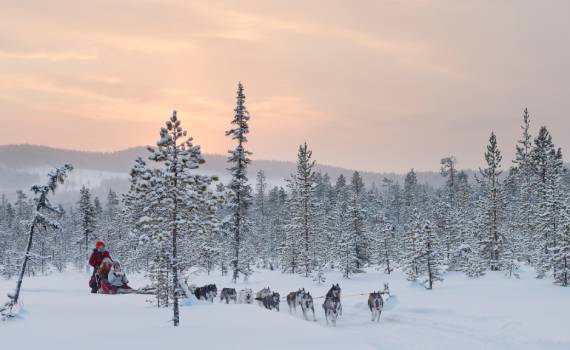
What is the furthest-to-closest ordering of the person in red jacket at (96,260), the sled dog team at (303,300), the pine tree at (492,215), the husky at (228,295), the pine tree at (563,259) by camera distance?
the pine tree at (492,215)
the person in red jacket at (96,260)
the husky at (228,295)
the pine tree at (563,259)
the sled dog team at (303,300)

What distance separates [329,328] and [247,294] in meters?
11.1

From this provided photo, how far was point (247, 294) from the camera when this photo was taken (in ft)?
107

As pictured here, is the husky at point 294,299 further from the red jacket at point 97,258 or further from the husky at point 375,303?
the red jacket at point 97,258

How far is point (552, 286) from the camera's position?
3105 cm

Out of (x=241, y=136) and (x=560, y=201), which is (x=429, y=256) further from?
(x=241, y=136)

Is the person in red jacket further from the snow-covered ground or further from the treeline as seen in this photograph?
the snow-covered ground

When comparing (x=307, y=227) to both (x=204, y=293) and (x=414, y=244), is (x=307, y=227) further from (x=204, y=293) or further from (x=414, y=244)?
(x=204, y=293)

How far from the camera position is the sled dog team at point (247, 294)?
2527cm

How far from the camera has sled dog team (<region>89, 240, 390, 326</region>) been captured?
25.3m

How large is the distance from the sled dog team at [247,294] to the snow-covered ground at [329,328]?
2.79ft

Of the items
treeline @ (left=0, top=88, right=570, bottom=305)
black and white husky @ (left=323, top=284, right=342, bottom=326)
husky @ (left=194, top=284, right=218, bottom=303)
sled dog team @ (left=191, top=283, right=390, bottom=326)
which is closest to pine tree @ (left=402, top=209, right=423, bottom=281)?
treeline @ (left=0, top=88, right=570, bottom=305)

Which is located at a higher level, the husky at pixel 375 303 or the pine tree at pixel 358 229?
the pine tree at pixel 358 229

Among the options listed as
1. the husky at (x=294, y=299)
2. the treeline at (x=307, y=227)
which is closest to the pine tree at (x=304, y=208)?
the treeline at (x=307, y=227)

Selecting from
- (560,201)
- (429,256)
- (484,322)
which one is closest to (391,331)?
(484,322)
